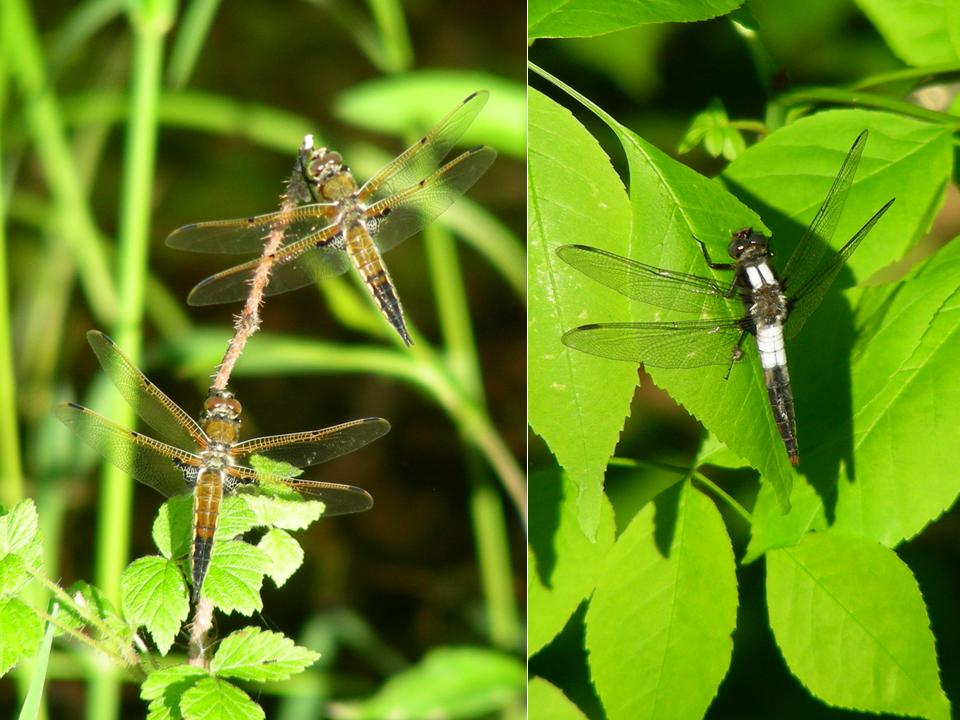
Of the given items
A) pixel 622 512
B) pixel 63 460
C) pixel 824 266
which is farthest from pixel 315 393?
pixel 824 266

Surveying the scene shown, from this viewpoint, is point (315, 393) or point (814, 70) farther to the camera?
point (315, 393)

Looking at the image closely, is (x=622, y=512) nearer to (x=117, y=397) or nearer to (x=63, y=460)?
(x=117, y=397)

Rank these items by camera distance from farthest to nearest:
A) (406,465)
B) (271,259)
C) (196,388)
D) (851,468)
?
(406,465) → (196,388) → (271,259) → (851,468)

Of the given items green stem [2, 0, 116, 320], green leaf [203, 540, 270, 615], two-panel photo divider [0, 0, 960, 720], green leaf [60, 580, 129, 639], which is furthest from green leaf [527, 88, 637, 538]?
green stem [2, 0, 116, 320]

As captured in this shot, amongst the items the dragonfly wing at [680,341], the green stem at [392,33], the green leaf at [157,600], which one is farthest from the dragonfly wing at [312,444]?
the green stem at [392,33]

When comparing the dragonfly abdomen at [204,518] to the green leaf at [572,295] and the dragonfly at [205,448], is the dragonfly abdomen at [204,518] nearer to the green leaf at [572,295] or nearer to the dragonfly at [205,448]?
the dragonfly at [205,448]
